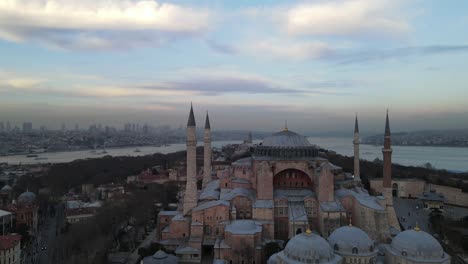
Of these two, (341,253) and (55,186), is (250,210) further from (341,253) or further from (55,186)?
(55,186)

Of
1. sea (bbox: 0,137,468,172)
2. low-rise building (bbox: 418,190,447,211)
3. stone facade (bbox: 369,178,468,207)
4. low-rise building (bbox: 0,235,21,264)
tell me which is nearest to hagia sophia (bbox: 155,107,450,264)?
low-rise building (bbox: 0,235,21,264)

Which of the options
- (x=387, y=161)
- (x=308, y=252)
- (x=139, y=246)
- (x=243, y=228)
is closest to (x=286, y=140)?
(x=387, y=161)

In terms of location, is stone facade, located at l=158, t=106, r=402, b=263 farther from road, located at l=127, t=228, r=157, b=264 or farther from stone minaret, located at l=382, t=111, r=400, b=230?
road, located at l=127, t=228, r=157, b=264

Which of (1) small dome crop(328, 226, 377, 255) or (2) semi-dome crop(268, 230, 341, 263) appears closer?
(2) semi-dome crop(268, 230, 341, 263)

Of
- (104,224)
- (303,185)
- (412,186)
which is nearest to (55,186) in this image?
(104,224)

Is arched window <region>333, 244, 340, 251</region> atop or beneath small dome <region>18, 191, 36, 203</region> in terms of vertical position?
atop

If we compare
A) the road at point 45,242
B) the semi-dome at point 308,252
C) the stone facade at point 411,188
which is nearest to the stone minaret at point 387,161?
the semi-dome at point 308,252

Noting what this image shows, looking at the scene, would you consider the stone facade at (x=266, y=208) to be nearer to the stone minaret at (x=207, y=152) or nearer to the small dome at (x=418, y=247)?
the small dome at (x=418, y=247)
